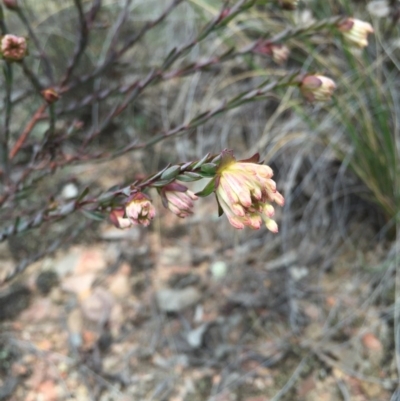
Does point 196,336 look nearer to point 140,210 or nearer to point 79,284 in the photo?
point 79,284

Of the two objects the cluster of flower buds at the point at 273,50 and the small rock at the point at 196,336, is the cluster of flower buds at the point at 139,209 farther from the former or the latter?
the small rock at the point at 196,336

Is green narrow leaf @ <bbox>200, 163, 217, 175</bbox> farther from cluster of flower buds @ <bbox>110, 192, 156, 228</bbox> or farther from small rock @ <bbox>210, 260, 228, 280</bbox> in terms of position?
small rock @ <bbox>210, 260, 228, 280</bbox>

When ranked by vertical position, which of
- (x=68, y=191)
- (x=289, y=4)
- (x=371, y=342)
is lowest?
(x=371, y=342)

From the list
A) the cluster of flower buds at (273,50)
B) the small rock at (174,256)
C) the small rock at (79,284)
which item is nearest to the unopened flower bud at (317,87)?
the cluster of flower buds at (273,50)

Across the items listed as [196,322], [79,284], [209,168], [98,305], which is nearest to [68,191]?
[79,284]

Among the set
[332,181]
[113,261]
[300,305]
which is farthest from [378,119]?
[113,261]
